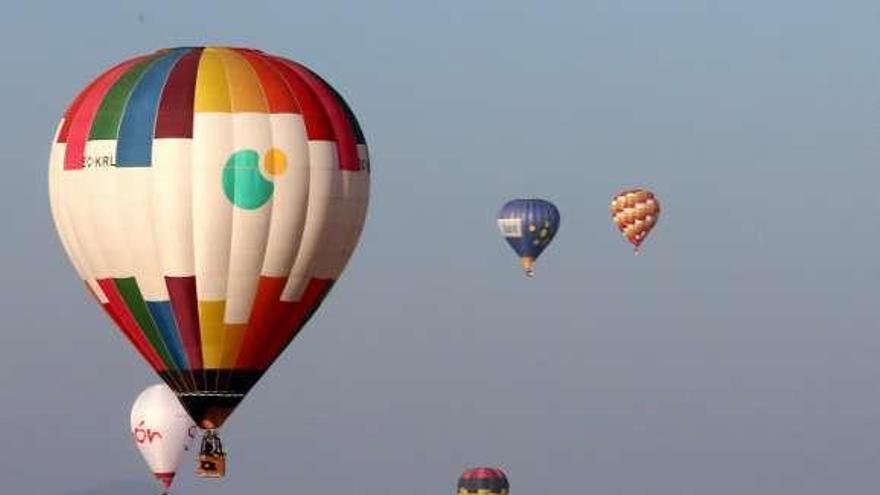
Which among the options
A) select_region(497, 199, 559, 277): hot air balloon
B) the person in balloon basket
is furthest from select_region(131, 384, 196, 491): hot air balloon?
the person in balloon basket

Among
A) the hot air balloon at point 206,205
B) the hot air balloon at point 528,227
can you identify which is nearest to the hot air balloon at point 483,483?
the hot air balloon at point 528,227

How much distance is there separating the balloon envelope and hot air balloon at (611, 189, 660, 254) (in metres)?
43.7

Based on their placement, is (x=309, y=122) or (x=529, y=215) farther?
(x=529, y=215)

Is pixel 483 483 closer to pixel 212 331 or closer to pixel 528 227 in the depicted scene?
pixel 528 227

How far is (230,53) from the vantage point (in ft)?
276

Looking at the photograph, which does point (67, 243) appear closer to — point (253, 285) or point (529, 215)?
point (253, 285)

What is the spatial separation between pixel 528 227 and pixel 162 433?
15.7 m

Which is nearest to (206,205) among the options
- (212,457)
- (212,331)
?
(212,331)

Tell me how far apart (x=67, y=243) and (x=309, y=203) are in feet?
20.2

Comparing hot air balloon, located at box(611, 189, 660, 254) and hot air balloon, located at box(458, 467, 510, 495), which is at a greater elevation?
hot air balloon, located at box(611, 189, 660, 254)

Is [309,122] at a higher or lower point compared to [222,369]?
higher

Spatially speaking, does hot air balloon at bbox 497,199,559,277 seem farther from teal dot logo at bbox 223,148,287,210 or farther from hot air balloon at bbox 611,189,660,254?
teal dot logo at bbox 223,148,287,210

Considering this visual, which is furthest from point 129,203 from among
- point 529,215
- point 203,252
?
point 529,215

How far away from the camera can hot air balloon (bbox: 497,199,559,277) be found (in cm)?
12312
